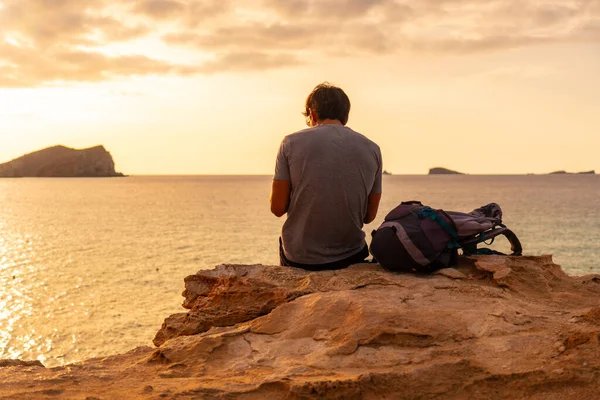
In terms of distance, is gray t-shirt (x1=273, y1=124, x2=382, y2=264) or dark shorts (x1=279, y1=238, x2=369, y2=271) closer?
gray t-shirt (x1=273, y1=124, x2=382, y2=264)

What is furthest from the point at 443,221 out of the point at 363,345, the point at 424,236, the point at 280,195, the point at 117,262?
the point at 117,262

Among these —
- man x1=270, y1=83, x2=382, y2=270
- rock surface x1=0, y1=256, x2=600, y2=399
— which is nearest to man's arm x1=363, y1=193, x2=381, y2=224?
man x1=270, y1=83, x2=382, y2=270

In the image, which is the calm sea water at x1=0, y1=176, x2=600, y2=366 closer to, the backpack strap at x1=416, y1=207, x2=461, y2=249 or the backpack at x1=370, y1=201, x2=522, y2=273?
the backpack at x1=370, y1=201, x2=522, y2=273

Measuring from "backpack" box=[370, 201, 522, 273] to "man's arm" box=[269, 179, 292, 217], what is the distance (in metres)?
0.82

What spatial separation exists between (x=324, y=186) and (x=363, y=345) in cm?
177

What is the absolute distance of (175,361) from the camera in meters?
3.42

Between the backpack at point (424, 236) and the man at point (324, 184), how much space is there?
0.32 metres

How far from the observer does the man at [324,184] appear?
15.0 ft

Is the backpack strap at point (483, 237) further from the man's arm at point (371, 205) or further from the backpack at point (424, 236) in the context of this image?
the man's arm at point (371, 205)

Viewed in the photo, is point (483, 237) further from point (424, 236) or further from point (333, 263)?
point (333, 263)

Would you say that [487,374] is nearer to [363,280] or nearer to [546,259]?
[363,280]

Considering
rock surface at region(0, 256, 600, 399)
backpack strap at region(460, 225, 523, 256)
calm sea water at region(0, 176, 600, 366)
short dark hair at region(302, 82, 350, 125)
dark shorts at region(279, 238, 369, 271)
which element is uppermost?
short dark hair at region(302, 82, 350, 125)

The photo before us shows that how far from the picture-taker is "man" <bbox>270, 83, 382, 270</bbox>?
4.59 m

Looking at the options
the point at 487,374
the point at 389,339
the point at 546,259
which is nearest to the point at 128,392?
the point at 389,339
